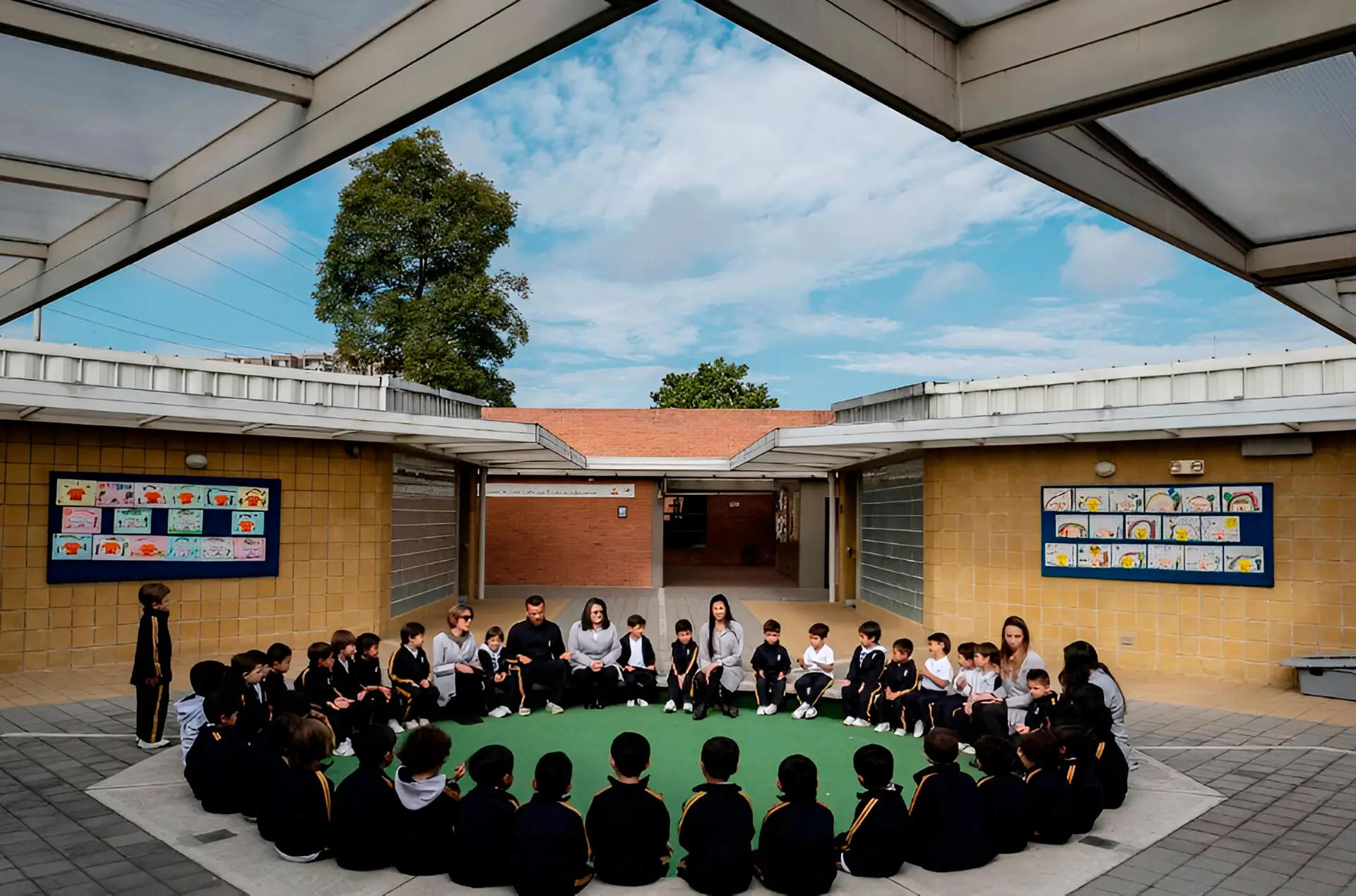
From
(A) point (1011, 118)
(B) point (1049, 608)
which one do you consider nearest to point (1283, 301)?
(A) point (1011, 118)

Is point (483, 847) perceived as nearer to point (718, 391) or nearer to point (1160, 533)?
point (1160, 533)

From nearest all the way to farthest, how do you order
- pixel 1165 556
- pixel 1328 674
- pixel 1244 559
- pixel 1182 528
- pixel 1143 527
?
pixel 1328 674, pixel 1244 559, pixel 1182 528, pixel 1165 556, pixel 1143 527

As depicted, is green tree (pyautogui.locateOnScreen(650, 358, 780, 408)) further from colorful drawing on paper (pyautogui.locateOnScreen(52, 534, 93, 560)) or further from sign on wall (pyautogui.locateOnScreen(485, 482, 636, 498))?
colorful drawing on paper (pyautogui.locateOnScreen(52, 534, 93, 560))

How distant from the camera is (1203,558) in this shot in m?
9.82

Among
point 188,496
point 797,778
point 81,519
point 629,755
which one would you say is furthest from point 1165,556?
point 81,519

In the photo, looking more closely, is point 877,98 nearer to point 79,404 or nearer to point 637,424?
point 79,404

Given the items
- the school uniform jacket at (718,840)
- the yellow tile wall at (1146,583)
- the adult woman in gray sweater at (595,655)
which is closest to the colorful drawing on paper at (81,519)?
the adult woman in gray sweater at (595,655)

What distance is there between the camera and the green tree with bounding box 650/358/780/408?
44375 mm

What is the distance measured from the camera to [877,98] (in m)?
2.43

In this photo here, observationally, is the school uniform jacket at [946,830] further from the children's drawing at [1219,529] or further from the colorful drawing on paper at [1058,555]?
the colorful drawing on paper at [1058,555]

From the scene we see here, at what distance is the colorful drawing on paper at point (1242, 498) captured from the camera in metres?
9.44

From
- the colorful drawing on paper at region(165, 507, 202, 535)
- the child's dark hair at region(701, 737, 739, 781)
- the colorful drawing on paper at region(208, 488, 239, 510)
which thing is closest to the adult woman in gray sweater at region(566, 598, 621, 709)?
the child's dark hair at region(701, 737, 739, 781)

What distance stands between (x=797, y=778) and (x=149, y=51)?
148 inches

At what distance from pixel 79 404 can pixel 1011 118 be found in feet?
28.8
